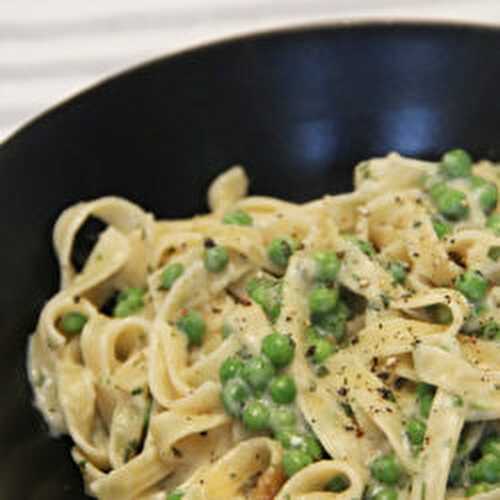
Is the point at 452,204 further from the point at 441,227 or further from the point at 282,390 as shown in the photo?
the point at 282,390

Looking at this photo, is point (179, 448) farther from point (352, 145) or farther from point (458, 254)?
point (352, 145)

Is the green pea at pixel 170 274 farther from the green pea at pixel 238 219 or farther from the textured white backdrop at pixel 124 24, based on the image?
the textured white backdrop at pixel 124 24

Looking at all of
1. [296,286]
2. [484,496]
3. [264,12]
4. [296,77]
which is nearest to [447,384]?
[484,496]

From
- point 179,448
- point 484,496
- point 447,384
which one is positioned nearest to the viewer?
point 484,496

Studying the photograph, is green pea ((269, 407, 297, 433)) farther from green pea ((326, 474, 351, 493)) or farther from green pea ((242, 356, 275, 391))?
green pea ((326, 474, 351, 493))

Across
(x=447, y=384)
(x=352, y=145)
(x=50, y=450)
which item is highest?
(x=352, y=145)

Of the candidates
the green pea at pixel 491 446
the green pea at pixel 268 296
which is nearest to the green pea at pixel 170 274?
the green pea at pixel 268 296
